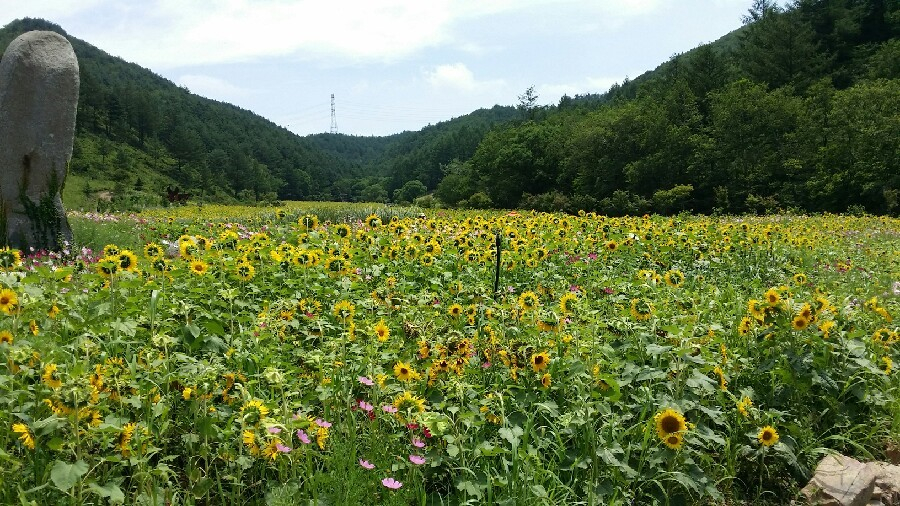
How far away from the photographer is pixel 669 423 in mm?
2312

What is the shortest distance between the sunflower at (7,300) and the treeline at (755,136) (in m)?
29.5

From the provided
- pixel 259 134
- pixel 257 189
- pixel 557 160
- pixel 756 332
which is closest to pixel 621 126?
pixel 557 160

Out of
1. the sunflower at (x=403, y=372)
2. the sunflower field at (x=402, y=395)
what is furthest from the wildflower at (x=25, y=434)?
the sunflower at (x=403, y=372)

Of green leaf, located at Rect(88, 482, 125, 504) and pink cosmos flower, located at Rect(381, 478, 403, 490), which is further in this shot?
pink cosmos flower, located at Rect(381, 478, 403, 490)

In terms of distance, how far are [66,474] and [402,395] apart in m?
1.22

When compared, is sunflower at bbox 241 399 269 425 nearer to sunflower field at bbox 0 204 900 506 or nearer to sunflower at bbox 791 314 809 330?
sunflower field at bbox 0 204 900 506

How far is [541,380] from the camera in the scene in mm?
2617

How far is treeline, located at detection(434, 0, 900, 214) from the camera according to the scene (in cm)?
2841

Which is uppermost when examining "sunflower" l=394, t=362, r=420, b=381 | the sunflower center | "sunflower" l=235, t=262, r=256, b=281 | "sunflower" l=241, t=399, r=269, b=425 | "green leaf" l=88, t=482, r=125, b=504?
"sunflower" l=235, t=262, r=256, b=281

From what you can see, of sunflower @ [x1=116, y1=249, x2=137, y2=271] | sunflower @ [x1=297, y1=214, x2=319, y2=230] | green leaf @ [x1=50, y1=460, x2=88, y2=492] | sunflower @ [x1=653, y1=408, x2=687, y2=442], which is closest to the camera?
green leaf @ [x1=50, y1=460, x2=88, y2=492]

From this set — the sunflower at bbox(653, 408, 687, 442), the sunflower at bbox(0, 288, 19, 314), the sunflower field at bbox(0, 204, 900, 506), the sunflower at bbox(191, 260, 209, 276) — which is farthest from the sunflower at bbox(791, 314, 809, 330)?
the sunflower at bbox(0, 288, 19, 314)

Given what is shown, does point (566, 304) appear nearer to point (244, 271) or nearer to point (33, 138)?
point (244, 271)

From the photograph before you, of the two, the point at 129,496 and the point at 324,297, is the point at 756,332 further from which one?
the point at 129,496

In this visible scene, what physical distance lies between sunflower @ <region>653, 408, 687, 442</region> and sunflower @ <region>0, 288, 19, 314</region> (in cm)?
276
